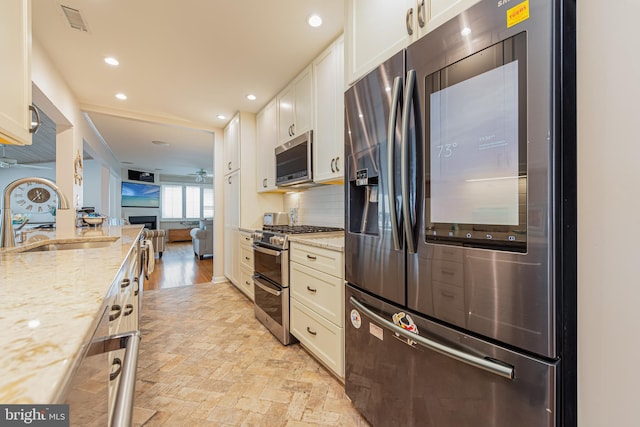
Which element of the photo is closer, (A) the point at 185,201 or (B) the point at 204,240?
(B) the point at 204,240

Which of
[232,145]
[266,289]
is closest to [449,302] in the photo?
[266,289]

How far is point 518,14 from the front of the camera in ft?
2.63

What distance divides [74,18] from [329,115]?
1957mm

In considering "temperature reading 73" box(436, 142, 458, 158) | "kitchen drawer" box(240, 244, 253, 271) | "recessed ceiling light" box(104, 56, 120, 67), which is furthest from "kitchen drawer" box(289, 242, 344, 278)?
"recessed ceiling light" box(104, 56, 120, 67)

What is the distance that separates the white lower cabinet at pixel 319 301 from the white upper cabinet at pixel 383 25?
1.10 m

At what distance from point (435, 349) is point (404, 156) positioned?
722mm

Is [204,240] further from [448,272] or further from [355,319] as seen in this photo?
[448,272]

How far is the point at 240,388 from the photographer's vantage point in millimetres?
1734

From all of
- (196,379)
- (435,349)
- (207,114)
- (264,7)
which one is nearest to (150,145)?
(207,114)

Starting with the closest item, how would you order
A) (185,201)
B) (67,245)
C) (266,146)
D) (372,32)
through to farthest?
(372,32) → (67,245) → (266,146) → (185,201)

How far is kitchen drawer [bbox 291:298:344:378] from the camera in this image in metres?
1.72

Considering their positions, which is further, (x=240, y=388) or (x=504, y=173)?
(x=240, y=388)

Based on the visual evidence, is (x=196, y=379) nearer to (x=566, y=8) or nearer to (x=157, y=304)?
(x=157, y=304)

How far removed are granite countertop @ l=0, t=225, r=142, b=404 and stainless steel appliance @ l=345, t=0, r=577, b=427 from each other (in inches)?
38.3
